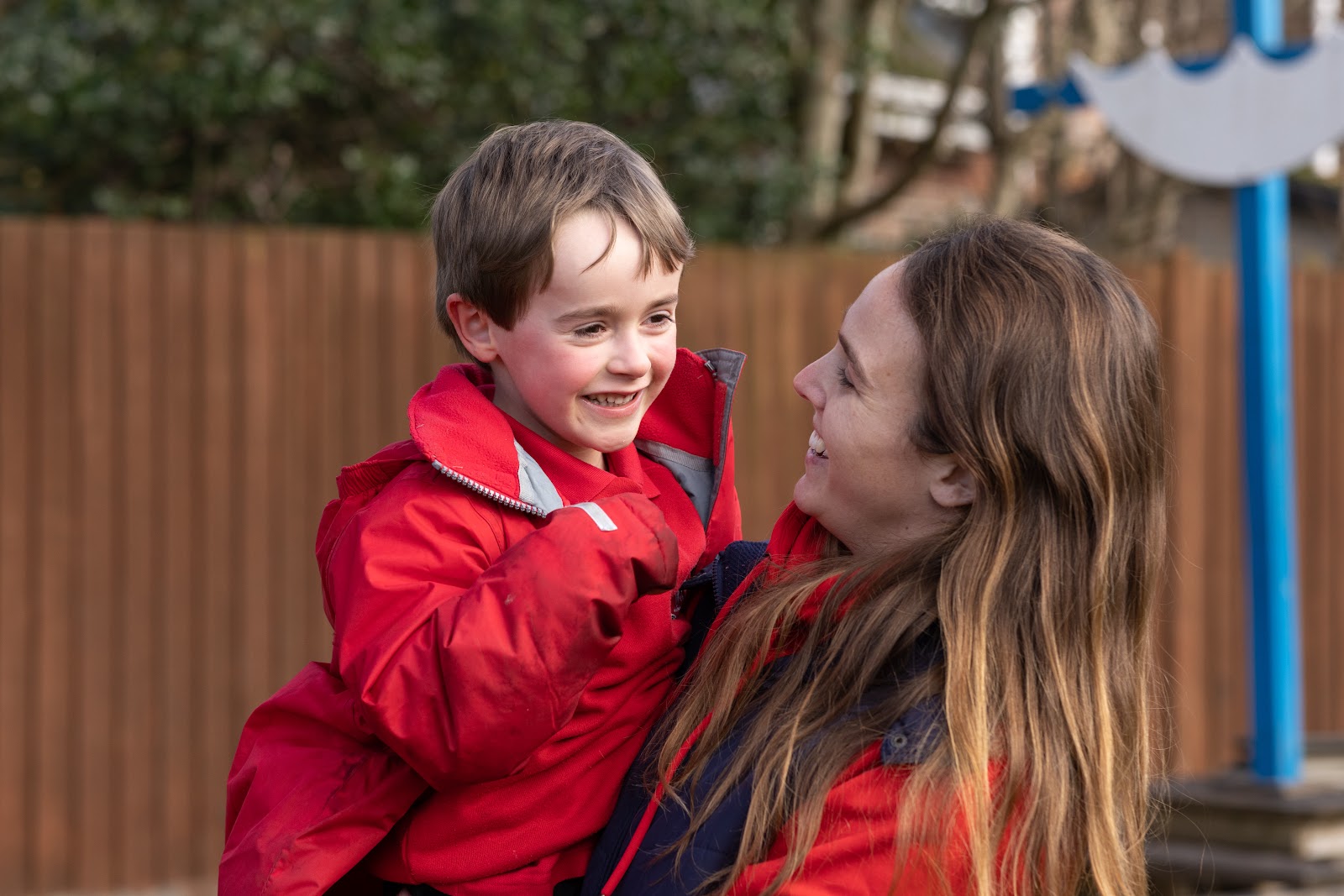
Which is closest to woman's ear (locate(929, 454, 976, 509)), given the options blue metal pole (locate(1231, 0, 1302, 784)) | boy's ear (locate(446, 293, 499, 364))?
boy's ear (locate(446, 293, 499, 364))

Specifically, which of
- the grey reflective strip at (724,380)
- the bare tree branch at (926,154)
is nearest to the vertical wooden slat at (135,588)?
the grey reflective strip at (724,380)

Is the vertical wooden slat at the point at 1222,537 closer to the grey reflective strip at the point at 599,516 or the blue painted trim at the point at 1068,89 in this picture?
the blue painted trim at the point at 1068,89

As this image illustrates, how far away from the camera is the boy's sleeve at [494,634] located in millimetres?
1644

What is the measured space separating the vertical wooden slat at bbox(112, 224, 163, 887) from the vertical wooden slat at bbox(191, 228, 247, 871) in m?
0.15

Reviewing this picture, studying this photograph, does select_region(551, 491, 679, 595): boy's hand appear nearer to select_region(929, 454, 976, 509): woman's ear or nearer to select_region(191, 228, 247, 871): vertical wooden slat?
select_region(929, 454, 976, 509): woman's ear

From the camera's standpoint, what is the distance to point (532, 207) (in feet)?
6.16

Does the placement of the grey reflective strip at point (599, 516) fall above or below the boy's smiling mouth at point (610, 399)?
below

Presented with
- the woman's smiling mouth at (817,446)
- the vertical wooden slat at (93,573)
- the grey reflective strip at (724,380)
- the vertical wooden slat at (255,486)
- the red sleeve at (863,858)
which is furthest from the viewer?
the vertical wooden slat at (255,486)

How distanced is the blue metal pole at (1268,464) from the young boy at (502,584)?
12.5 feet

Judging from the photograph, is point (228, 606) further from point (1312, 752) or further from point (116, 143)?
point (1312, 752)

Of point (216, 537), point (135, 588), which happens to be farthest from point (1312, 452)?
point (135, 588)

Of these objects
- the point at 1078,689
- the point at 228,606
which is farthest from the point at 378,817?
the point at 228,606

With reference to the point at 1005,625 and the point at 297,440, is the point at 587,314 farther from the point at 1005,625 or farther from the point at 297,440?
the point at 297,440

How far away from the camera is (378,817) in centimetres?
185
